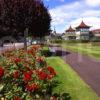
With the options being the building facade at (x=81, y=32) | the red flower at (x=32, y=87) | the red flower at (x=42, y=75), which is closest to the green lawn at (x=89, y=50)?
the red flower at (x=42, y=75)

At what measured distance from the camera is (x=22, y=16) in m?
37.8

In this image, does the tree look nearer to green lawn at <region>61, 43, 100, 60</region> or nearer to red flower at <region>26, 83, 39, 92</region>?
green lawn at <region>61, 43, 100, 60</region>

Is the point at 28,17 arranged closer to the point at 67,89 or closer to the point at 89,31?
the point at 67,89

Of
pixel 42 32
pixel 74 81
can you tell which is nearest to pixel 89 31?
pixel 42 32

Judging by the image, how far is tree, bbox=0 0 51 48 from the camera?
1483 inches

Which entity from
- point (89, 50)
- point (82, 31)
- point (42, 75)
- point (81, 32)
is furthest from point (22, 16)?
point (82, 31)

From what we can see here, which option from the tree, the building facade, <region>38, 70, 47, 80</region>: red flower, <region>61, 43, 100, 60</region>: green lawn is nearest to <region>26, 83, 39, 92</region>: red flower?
<region>38, 70, 47, 80</region>: red flower

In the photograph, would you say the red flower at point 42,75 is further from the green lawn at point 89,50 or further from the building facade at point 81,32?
the building facade at point 81,32

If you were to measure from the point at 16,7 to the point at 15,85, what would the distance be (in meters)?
29.2

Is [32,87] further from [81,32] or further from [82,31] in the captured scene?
[82,31]

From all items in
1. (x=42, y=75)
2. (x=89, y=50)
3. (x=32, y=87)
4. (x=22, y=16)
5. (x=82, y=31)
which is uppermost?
(x=22, y=16)

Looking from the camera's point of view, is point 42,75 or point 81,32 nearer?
point 42,75

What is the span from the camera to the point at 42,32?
40.4 meters

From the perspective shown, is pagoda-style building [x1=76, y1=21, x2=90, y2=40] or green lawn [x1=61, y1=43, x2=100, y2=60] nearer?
green lawn [x1=61, y1=43, x2=100, y2=60]
